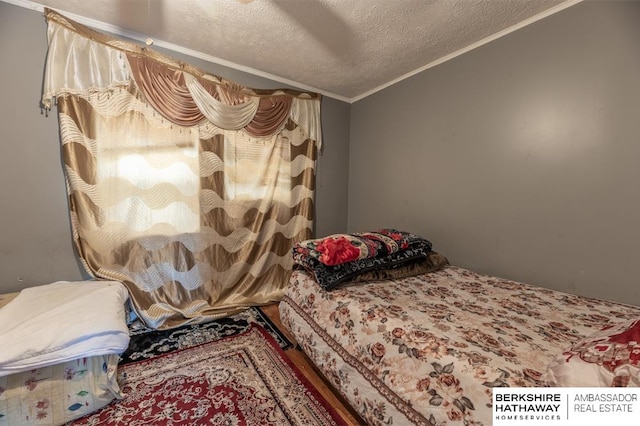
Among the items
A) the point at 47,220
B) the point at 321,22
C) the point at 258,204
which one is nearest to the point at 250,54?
the point at 321,22

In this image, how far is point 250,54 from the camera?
2.19 m

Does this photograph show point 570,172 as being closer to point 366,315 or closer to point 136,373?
point 366,315

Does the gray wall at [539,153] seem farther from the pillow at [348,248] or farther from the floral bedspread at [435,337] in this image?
the pillow at [348,248]

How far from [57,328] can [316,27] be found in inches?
92.2

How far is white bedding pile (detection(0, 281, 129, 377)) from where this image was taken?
107cm

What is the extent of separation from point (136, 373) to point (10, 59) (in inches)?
86.0

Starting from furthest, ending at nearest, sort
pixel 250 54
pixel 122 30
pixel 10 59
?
pixel 250 54 → pixel 122 30 → pixel 10 59

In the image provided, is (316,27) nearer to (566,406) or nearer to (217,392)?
(566,406)

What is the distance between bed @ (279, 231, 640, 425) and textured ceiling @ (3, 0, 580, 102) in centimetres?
155

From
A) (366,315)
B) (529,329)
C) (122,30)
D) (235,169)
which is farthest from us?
(235,169)

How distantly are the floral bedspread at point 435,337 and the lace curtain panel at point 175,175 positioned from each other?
1.03 m

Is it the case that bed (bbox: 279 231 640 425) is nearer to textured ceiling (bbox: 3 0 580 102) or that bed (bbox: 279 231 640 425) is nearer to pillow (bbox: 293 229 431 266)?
pillow (bbox: 293 229 431 266)

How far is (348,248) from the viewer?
62.5 inches

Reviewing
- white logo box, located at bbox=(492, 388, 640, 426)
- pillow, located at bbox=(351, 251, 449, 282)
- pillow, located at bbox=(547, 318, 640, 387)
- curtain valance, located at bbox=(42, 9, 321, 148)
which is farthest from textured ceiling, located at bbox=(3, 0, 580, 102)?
white logo box, located at bbox=(492, 388, 640, 426)
